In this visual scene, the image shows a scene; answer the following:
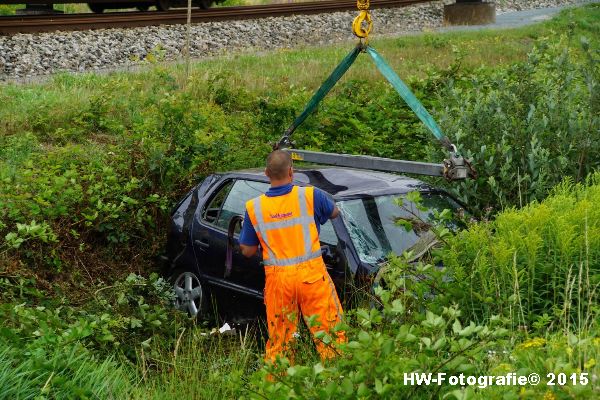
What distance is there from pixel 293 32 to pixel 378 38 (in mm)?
2016

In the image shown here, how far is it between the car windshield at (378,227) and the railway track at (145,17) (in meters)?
12.9

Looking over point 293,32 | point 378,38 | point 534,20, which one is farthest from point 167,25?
point 534,20

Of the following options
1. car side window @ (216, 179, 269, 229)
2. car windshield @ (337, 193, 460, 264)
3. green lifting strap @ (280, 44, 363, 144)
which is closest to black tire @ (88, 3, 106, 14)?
green lifting strap @ (280, 44, 363, 144)

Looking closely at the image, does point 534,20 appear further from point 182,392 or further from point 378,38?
point 182,392

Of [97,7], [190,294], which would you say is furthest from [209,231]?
[97,7]

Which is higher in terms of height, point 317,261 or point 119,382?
point 317,261

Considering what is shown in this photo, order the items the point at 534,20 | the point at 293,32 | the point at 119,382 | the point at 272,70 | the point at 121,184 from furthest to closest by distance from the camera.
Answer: the point at 534,20 → the point at 293,32 → the point at 272,70 → the point at 121,184 → the point at 119,382

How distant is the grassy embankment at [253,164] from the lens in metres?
5.48

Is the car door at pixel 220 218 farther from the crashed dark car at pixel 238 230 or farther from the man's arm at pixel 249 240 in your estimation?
the man's arm at pixel 249 240

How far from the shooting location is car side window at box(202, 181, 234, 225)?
941 cm

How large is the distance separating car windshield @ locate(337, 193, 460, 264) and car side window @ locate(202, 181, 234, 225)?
154 cm

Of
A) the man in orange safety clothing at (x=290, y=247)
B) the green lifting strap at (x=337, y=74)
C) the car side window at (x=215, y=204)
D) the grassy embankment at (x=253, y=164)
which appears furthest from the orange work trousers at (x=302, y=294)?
the green lifting strap at (x=337, y=74)

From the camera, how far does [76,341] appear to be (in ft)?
22.9

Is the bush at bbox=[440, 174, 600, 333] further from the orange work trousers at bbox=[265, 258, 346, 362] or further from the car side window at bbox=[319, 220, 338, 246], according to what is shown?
the car side window at bbox=[319, 220, 338, 246]
